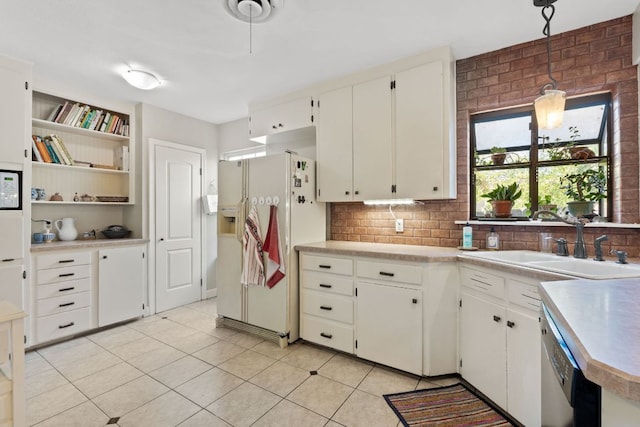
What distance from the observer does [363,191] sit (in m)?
2.78

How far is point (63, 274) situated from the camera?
2.86 m

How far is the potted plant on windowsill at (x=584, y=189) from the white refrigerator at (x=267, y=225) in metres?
2.11

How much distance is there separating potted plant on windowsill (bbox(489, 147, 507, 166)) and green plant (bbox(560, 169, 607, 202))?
45 centimetres

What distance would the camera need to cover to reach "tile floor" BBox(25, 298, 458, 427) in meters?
1.79

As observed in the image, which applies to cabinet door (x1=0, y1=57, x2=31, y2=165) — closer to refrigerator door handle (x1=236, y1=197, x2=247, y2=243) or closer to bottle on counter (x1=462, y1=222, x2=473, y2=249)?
refrigerator door handle (x1=236, y1=197, x2=247, y2=243)

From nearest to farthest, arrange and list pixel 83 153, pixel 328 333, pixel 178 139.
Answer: pixel 328 333 < pixel 83 153 < pixel 178 139

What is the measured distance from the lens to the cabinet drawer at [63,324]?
2.72 m

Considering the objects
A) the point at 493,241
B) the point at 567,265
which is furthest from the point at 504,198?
the point at 567,265

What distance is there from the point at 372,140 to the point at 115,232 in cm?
313

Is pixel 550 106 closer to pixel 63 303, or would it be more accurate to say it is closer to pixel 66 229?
pixel 63 303

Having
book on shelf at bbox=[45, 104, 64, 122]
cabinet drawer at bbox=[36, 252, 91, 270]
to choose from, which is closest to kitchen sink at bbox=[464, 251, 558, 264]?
cabinet drawer at bbox=[36, 252, 91, 270]

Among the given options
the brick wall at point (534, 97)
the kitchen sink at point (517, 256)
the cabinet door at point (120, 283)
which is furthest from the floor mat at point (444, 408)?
the cabinet door at point (120, 283)

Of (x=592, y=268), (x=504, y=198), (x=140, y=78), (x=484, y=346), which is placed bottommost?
Result: (x=484, y=346)

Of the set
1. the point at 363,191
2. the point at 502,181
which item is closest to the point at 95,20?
the point at 363,191
